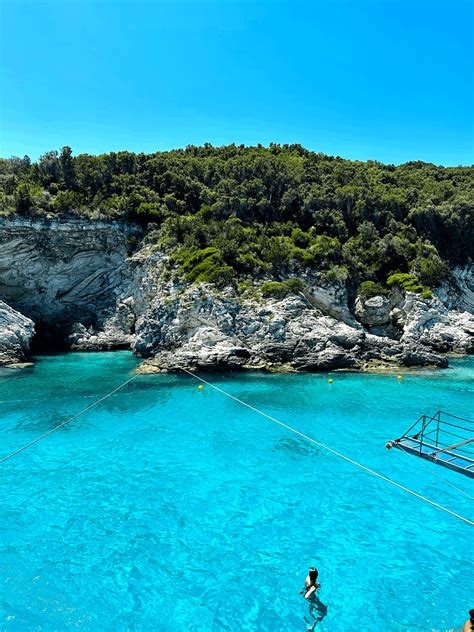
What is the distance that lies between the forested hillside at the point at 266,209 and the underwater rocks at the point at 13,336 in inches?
519

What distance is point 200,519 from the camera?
49.9 ft

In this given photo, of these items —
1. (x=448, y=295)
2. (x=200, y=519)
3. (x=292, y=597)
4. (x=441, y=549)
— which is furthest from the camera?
(x=448, y=295)

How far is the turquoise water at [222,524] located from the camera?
36.5ft

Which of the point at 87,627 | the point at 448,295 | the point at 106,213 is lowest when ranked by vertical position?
the point at 87,627

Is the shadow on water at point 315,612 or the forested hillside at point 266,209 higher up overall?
the forested hillside at point 266,209

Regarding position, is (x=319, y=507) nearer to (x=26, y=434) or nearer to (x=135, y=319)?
(x=26, y=434)

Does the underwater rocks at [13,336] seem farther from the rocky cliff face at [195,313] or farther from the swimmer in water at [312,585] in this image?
the swimmer in water at [312,585]

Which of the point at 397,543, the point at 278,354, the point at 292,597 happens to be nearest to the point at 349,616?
the point at 292,597

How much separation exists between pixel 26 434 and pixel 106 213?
3591 centimetres

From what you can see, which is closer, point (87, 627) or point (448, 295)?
point (87, 627)

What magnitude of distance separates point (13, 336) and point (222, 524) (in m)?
34.9

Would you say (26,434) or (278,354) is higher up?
(278,354)

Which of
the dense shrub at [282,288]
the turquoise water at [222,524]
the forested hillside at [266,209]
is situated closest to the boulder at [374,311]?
the forested hillside at [266,209]

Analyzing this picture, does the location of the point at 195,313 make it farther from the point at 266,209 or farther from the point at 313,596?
the point at 313,596
